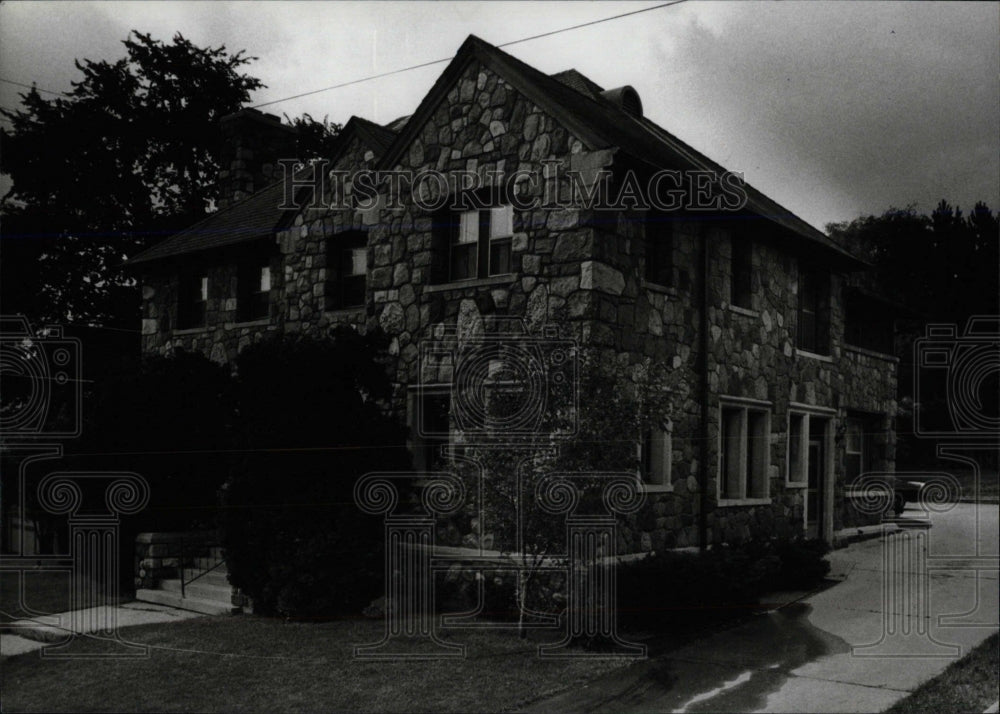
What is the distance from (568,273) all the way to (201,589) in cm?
583

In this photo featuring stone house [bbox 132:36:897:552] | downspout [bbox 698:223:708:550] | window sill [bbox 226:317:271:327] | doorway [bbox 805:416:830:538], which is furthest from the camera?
doorway [bbox 805:416:830:538]

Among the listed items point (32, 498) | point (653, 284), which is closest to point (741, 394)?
point (653, 284)

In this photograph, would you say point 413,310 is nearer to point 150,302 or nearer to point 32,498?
point 150,302

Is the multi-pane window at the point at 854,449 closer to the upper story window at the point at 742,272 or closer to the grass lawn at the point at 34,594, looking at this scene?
the upper story window at the point at 742,272

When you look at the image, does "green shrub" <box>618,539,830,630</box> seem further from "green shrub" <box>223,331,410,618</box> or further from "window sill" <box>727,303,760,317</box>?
"window sill" <box>727,303,760,317</box>

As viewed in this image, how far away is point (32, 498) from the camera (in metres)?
12.2

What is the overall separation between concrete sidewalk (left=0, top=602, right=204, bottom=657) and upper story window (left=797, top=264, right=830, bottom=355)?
10253 mm

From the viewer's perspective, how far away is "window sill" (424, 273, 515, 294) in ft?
35.7

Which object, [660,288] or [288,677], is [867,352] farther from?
[288,677]

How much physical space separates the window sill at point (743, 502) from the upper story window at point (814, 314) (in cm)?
285

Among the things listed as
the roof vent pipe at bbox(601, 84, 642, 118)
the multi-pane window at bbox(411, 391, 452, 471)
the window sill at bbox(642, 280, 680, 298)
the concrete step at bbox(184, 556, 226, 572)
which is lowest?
the concrete step at bbox(184, 556, 226, 572)

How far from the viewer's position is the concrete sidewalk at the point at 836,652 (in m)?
5.95

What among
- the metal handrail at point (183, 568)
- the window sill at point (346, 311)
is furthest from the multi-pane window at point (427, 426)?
the metal handrail at point (183, 568)

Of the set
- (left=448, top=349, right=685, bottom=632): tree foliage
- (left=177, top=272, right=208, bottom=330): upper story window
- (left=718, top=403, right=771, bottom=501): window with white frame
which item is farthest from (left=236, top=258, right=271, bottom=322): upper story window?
(left=718, top=403, right=771, bottom=501): window with white frame
